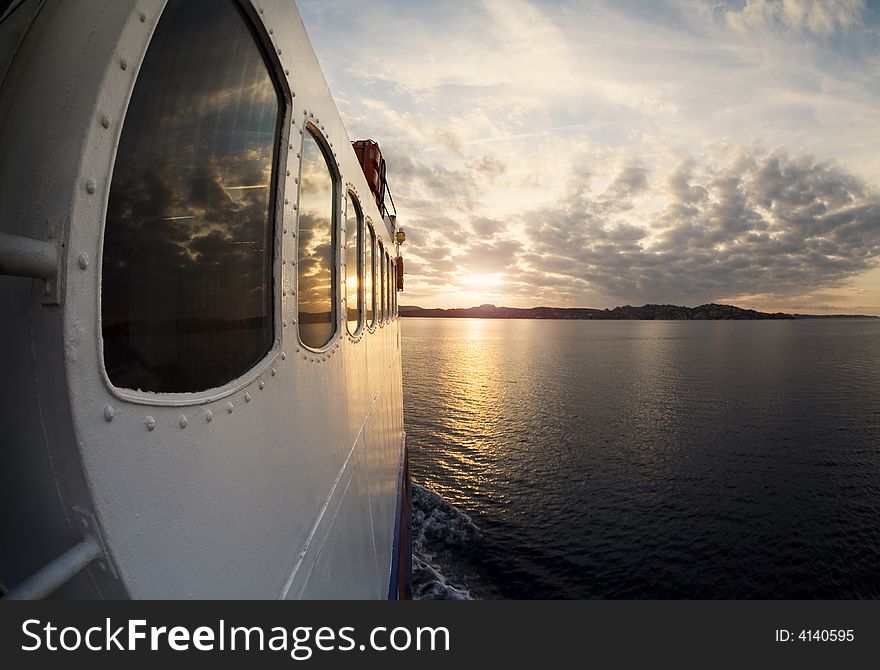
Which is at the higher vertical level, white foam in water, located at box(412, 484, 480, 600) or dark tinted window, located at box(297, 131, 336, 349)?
dark tinted window, located at box(297, 131, 336, 349)

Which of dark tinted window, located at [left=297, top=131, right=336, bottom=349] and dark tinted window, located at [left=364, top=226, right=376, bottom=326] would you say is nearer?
dark tinted window, located at [left=297, top=131, right=336, bottom=349]

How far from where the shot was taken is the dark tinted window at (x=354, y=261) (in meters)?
5.20

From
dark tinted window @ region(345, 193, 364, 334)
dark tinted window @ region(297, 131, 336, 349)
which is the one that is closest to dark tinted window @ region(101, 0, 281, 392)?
dark tinted window @ region(297, 131, 336, 349)

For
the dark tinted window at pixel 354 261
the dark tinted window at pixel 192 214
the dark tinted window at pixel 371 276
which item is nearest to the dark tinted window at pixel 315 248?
the dark tinted window at pixel 192 214

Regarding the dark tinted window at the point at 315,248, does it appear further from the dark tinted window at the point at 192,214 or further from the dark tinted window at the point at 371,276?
the dark tinted window at the point at 371,276

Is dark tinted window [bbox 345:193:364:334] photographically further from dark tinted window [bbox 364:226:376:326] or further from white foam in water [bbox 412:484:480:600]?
white foam in water [bbox 412:484:480:600]

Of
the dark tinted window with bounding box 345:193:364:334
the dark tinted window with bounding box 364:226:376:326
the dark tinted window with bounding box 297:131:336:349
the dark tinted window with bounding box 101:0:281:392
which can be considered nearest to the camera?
the dark tinted window with bounding box 101:0:281:392

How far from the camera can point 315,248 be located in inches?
145

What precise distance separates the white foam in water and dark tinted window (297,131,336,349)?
14365 millimetres

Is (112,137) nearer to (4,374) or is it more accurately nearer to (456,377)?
(4,374)

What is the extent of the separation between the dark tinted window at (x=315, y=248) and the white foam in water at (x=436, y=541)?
14365 mm

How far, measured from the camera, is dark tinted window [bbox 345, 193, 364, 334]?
520cm

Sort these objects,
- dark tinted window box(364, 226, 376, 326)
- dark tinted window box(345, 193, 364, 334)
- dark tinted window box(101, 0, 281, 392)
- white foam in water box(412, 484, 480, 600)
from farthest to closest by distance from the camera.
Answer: white foam in water box(412, 484, 480, 600)
dark tinted window box(364, 226, 376, 326)
dark tinted window box(345, 193, 364, 334)
dark tinted window box(101, 0, 281, 392)

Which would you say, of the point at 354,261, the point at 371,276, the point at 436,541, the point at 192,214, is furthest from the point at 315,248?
the point at 436,541
